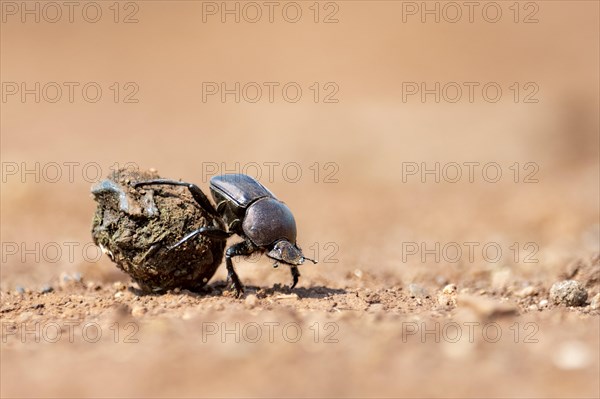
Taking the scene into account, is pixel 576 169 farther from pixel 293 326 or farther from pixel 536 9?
pixel 536 9

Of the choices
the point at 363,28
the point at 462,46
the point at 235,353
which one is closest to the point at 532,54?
the point at 462,46

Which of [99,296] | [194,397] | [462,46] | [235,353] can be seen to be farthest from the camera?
[462,46]

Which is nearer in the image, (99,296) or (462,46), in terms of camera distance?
(99,296)

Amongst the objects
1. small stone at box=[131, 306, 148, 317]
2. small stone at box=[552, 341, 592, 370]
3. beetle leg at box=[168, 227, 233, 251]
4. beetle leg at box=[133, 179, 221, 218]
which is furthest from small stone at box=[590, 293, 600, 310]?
small stone at box=[131, 306, 148, 317]

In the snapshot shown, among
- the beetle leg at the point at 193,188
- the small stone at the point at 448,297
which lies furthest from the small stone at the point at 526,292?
the beetle leg at the point at 193,188

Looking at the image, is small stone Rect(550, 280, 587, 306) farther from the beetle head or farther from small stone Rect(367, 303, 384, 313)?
the beetle head

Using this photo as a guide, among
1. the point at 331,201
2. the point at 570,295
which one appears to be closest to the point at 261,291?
the point at 570,295

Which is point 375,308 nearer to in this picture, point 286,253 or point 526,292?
point 286,253
